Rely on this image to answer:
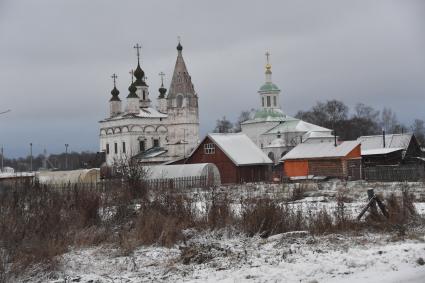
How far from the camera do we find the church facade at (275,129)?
70.1 meters

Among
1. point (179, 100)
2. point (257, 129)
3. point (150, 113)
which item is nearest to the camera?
point (179, 100)

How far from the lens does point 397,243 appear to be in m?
11.8

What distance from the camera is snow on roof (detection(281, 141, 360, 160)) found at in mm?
44844

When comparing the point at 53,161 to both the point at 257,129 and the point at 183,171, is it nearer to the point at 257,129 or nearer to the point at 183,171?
the point at 257,129

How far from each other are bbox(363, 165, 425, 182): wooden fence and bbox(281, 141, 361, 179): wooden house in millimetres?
2791

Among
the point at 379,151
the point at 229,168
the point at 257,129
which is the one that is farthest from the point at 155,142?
the point at 379,151

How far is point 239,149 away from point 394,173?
42.5ft

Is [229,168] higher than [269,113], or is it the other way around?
[269,113]

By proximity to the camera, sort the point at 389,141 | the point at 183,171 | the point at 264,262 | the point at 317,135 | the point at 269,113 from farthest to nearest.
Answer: the point at 269,113, the point at 317,135, the point at 389,141, the point at 183,171, the point at 264,262

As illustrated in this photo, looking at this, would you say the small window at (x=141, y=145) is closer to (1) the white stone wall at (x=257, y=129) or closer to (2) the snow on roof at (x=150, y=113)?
(2) the snow on roof at (x=150, y=113)

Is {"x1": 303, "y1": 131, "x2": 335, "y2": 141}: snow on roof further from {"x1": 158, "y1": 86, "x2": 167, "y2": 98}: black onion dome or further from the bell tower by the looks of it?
{"x1": 158, "y1": 86, "x2": 167, "y2": 98}: black onion dome

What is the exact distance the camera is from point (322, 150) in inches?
1833

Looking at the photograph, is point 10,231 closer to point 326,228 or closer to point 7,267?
point 7,267

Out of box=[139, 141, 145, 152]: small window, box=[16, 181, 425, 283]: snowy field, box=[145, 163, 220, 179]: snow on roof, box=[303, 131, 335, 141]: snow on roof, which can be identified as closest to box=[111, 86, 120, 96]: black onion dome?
box=[139, 141, 145, 152]: small window
